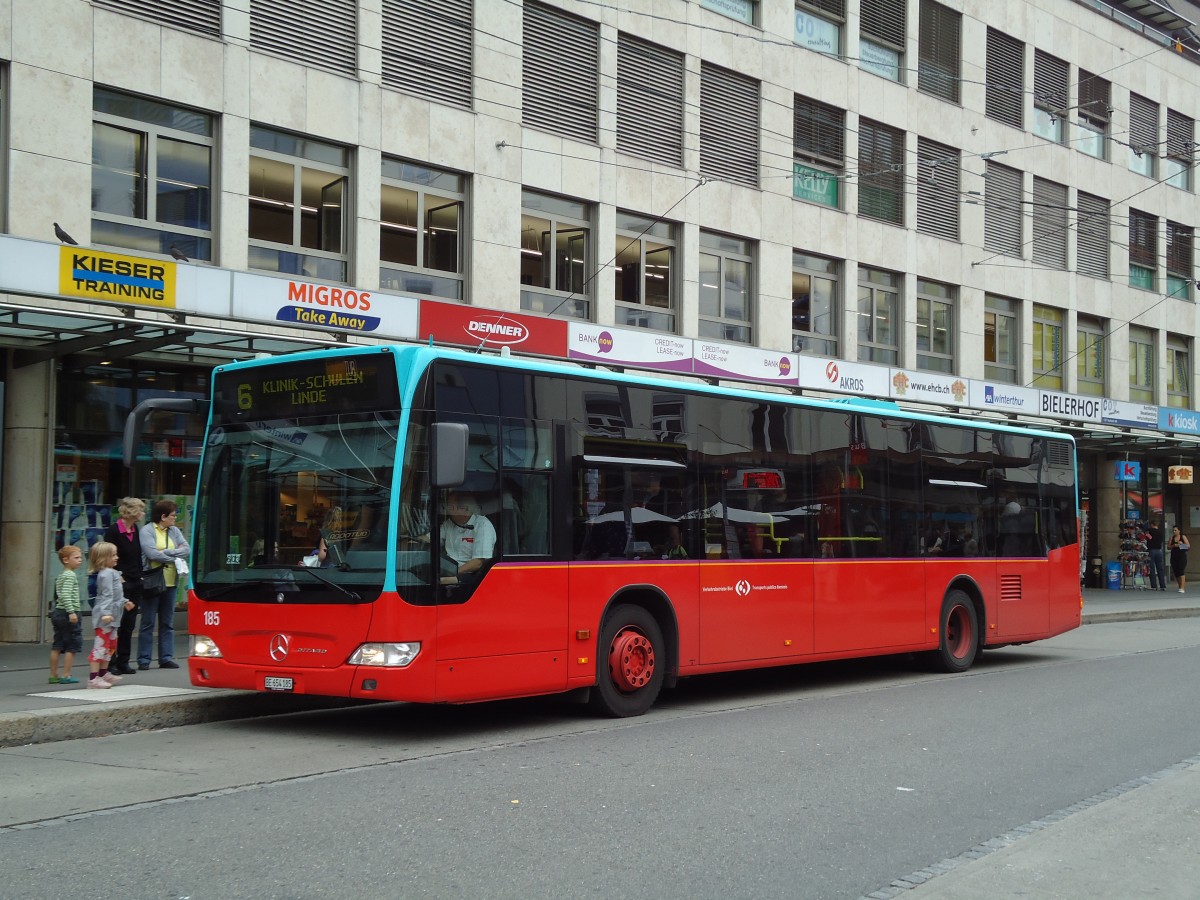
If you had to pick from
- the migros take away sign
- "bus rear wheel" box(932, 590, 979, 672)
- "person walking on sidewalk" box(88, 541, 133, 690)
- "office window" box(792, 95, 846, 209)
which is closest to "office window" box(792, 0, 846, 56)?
"office window" box(792, 95, 846, 209)

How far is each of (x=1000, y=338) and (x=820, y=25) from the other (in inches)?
358

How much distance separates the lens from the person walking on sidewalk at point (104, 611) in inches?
460

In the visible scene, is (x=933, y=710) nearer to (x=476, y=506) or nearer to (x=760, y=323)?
(x=476, y=506)

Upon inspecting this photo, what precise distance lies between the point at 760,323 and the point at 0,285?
47.8ft

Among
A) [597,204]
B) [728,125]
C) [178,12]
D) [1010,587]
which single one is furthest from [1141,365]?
[178,12]

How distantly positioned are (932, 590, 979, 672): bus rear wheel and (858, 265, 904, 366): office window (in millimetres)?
12129

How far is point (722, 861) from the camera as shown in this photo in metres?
6.36

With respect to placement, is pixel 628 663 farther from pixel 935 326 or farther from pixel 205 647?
pixel 935 326

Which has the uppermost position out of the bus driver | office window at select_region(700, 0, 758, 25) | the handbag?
office window at select_region(700, 0, 758, 25)

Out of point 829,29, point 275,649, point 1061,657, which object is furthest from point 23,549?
point 829,29

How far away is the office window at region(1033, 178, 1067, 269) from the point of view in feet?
108

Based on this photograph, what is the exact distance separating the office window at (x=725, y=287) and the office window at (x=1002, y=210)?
8.54m

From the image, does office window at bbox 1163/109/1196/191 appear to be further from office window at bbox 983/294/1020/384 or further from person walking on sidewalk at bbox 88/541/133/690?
person walking on sidewalk at bbox 88/541/133/690

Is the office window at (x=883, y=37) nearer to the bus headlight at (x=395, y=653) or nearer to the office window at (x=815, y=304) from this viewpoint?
the office window at (x=815, y=304)
